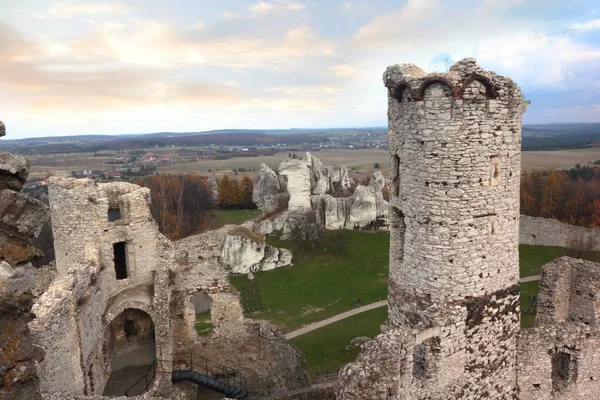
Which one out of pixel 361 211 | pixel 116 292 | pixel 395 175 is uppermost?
pixel 395 175

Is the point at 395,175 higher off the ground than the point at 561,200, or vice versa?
the point at 395,175

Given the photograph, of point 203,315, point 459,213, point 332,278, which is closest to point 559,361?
point 459,213

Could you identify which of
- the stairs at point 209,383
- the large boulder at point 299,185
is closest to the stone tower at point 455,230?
the stairs at point 209,383

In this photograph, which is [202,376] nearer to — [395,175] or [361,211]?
[395,175]

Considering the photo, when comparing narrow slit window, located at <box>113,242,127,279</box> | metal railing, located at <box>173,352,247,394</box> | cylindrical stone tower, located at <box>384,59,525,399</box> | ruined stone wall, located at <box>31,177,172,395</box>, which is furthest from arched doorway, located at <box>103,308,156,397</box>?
cylindrical stone tower, located at <box>384,59,525,399</box>

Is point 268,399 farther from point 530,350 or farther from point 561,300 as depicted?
point 561,300

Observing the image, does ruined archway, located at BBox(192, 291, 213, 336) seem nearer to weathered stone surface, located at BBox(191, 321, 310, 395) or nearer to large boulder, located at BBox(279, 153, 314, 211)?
weathered stone surface, located at BBox(191, 321, 310, 395)

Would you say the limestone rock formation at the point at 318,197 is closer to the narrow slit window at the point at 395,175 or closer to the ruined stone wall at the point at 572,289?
the ruined stone wall at the point at 572,289
